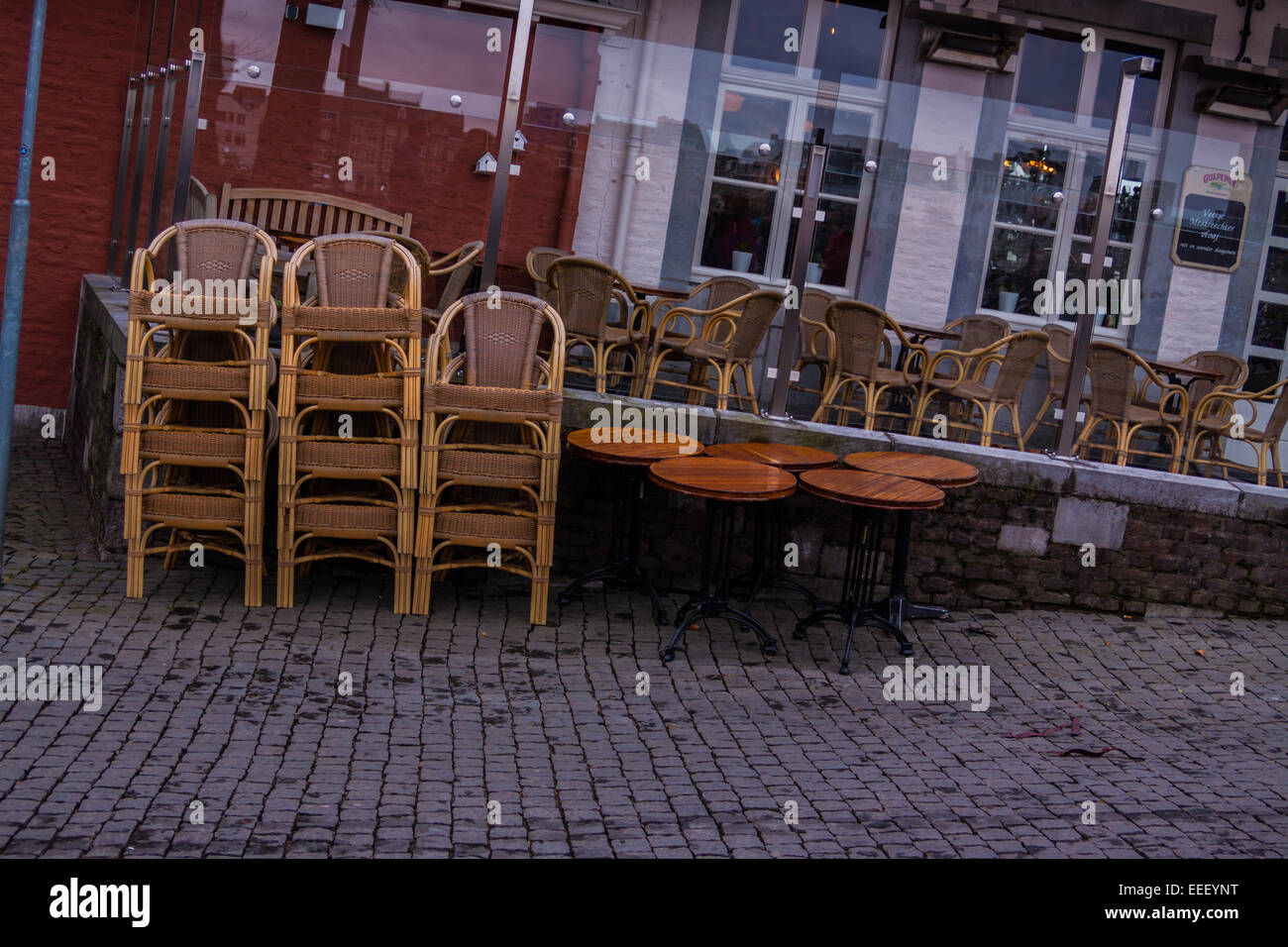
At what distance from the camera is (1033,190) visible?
8.02 m

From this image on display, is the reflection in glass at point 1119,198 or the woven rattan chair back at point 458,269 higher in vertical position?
the reflection in glass at point 1119,198

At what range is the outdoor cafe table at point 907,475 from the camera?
6824 mm

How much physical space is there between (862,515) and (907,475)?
42cm

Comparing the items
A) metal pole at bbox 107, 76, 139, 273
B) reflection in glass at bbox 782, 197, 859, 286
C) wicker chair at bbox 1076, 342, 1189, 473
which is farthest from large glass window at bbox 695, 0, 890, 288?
metal pole at bbox 107, 76, 139, 273

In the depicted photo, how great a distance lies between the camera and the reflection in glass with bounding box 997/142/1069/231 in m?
8.02

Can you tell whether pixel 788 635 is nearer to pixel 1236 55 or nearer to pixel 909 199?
pixel 909 199

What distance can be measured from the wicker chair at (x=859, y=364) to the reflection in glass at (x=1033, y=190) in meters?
0.99

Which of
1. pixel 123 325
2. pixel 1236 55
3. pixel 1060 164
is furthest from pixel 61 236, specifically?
pixel 1236 55

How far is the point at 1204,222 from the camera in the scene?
806cm

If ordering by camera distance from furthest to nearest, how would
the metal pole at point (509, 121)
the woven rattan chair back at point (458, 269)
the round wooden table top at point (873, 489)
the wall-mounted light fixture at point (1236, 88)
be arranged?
the wall-mounted light fixture at point (1236, 88), the woven rattan chair back at point (458, 269), the metal pole at point (509, 121), the round wooden table top at point (873, 489)

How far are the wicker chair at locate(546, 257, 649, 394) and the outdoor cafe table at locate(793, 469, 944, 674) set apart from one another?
165 centimetres

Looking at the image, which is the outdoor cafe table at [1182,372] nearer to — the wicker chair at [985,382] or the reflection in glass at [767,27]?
the wicker chair at [985,382]

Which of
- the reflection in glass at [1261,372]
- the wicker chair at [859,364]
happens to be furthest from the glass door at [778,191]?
the reflection in glass at [1261,372]

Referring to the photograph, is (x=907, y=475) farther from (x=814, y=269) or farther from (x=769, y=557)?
(x=814, y=269)
